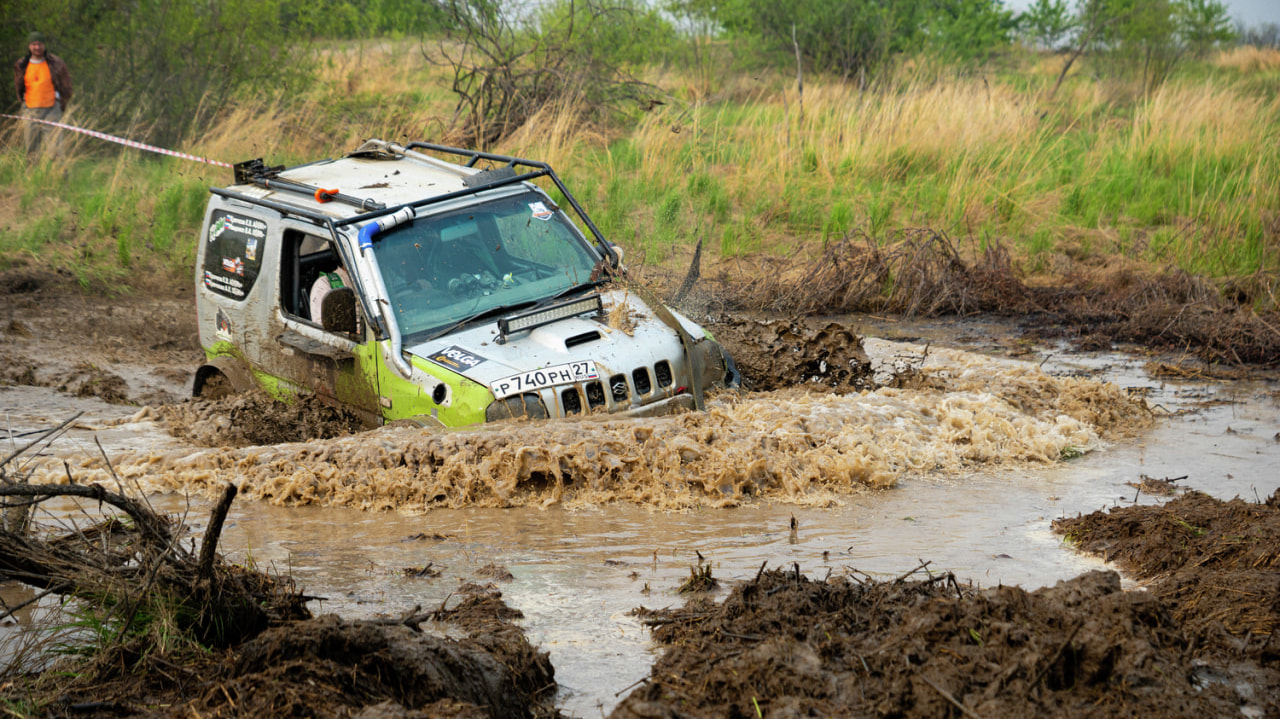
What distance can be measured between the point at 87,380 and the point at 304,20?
10.8 metres

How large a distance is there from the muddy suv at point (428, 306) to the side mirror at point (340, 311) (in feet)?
0.04

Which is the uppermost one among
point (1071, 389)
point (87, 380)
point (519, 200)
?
point (519, 200)

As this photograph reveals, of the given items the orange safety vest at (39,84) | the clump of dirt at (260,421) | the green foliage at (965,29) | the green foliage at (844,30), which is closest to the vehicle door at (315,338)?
the clump of dirt at (260,421)

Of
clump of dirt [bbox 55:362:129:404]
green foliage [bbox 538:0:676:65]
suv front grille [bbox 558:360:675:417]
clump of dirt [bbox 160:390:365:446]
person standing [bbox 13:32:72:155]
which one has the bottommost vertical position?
clump of dirt [bbox 55:362:129:404]

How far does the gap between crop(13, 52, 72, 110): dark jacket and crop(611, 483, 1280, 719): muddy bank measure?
43.8ft

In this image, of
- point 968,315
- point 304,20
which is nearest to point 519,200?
point 968,315

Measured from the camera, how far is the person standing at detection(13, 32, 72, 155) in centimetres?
1409

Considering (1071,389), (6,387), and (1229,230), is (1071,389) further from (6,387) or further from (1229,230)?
(6,387)

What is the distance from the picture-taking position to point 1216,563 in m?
4.54

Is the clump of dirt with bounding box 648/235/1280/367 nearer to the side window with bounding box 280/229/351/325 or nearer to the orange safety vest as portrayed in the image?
the side window with bounding box 280/229/351/325

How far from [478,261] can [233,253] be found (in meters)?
1.72

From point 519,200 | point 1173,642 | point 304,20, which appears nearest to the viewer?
point 1173,642

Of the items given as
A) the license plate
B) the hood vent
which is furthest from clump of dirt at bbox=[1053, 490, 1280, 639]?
the hood vent

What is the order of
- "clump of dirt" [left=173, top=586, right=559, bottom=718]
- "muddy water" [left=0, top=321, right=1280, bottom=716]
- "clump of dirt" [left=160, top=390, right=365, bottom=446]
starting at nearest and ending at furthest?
"clump of dirt" [left=173, top=586, right=559, bottom=718], "muddy water" [left=0, top=321, right=1280, bottom=716], "clump of dirt" [left=160, top=390, right=365, bottom=446]
